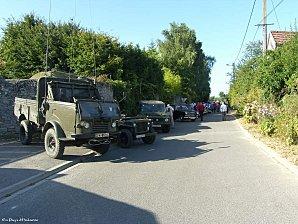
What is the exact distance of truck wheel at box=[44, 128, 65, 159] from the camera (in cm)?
1206

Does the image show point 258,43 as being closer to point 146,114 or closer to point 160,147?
point 146,114

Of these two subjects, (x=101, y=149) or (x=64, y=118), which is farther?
(x=101, y=149)

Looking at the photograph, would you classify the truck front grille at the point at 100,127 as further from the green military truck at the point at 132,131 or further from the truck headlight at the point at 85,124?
the green military truck at the point at 132,131

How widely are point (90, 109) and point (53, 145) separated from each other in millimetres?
1569

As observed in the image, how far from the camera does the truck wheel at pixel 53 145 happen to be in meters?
12.1

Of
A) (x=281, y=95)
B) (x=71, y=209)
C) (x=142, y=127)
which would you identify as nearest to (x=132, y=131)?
(x=142, y=127)

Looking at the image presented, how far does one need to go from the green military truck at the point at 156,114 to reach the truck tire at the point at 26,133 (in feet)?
26.8

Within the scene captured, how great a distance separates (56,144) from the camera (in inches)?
476

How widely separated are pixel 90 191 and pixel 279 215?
3667 millimetres

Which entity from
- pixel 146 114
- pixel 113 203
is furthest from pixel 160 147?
pixel 113 203

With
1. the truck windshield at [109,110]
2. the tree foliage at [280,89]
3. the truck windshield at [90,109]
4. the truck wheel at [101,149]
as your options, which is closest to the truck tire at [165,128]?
the tree foliage at [280,89]

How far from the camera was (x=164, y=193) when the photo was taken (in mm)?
8016

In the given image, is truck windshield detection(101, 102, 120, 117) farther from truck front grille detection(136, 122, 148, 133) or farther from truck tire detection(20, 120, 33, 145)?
truck tire detection(20, 120, 33, 145)

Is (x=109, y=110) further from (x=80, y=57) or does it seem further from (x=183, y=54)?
(x=183, y=54)
